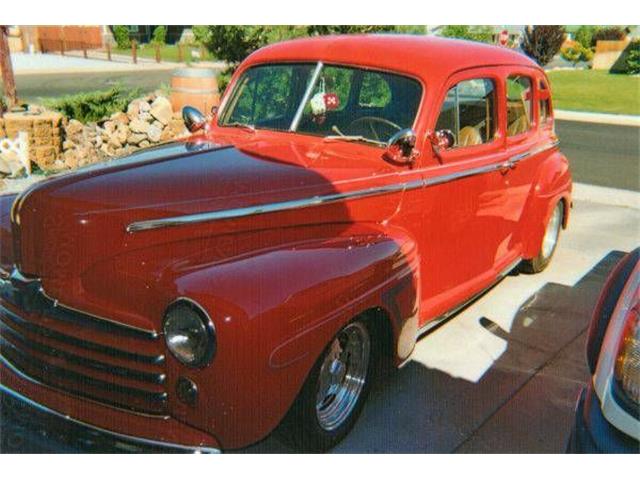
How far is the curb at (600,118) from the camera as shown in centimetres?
1433

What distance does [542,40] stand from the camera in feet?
65.7

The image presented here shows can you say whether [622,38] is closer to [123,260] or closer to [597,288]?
[597,288]

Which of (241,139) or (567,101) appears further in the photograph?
(567,101)

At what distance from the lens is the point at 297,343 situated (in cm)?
233

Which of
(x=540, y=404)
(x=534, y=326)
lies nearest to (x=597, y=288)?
(x=534, y=326)

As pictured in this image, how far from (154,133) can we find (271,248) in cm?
627

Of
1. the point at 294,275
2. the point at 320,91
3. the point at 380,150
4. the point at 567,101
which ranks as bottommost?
the point at 567,101

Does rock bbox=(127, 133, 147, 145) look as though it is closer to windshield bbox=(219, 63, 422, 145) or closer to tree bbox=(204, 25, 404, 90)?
tree bbox=(204, 25, 404, 90)

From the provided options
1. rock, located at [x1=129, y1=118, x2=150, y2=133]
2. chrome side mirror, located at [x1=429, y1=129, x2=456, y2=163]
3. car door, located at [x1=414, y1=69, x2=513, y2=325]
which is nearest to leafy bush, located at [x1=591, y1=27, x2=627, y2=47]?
rock, located at [x1=129, y1=118, x2=150, y2=133]

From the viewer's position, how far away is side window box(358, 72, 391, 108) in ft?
11.9

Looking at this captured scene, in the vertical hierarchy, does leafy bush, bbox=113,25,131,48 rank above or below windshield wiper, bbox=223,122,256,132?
below

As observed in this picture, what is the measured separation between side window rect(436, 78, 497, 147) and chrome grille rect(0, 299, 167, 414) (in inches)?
84.1
